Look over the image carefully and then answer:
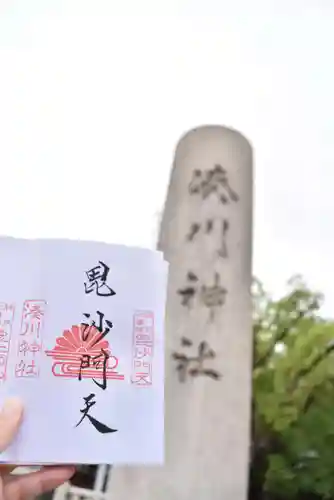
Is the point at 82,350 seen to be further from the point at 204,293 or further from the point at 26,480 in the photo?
the point at 204,293

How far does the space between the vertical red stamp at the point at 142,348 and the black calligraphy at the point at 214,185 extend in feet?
1.63

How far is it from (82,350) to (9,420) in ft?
0.25

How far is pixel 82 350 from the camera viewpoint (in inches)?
18.5

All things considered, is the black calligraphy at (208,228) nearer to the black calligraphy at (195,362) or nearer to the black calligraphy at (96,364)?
the black calligraphy at (195,362)

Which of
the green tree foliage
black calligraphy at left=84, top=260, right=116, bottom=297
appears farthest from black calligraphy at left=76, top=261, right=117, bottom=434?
the green tree foliage

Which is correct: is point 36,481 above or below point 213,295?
below

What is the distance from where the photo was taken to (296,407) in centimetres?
98

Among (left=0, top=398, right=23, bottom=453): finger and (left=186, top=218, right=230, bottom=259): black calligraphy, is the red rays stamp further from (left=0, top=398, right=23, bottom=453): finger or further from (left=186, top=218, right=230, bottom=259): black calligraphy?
(left=186, top=218, right=230, bottom=259): black calligraphy

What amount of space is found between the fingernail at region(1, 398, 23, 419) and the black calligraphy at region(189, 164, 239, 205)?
578 millimetres

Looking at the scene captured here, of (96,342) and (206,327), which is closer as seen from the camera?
(96,342)

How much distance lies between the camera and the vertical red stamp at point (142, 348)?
477mm

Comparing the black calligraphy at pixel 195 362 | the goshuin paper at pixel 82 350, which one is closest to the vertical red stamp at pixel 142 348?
the goshuin paper at pixel 82 350

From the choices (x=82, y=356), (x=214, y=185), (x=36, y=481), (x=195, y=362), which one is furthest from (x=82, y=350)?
(x=214, y=185)

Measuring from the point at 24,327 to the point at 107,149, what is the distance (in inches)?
31.8
